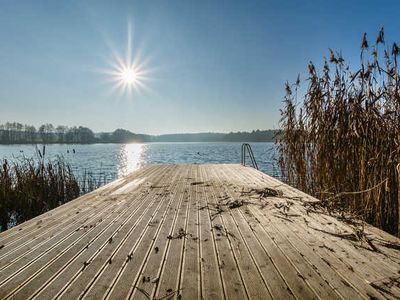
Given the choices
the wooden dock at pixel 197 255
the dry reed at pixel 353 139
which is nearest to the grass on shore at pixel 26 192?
the wooden dock at pixel 197 255

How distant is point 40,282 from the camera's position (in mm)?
1479

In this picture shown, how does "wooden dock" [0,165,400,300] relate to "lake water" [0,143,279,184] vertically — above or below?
above

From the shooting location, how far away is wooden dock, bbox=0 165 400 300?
1.40 m

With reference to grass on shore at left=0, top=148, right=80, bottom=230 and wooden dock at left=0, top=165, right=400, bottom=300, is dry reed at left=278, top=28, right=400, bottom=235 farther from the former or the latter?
grass on shore at left=0, top=148, right=80, bottom=230

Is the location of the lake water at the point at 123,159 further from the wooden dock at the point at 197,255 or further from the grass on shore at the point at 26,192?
the wooden dock at the point at 197,255

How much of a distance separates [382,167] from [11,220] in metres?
6.77

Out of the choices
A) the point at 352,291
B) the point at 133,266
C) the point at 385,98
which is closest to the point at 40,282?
the point at 133,266

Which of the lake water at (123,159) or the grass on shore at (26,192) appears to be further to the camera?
the lake water at (123,159)

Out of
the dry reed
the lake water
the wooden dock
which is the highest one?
the dry reed

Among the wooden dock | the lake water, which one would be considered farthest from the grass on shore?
the wooden dock

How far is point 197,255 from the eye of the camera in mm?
1831

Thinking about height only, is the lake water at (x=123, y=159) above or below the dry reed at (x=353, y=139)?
below

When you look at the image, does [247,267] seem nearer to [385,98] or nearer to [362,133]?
[362,133]

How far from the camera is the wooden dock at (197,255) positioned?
1.40 meters
